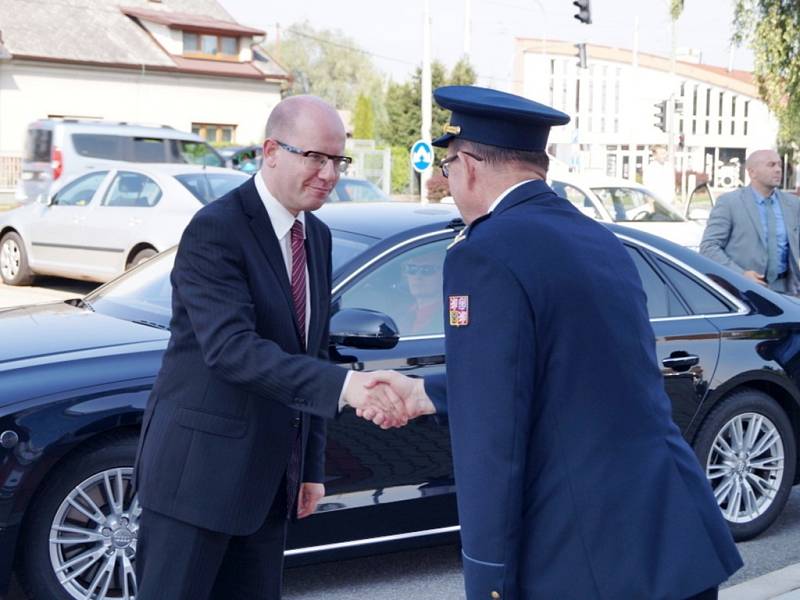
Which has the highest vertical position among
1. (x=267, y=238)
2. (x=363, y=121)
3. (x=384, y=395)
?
(x=363, y=121)

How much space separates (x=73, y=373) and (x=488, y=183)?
2.45 metres

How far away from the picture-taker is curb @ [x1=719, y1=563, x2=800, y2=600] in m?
4.98

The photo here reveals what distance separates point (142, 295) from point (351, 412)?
1.29 metres

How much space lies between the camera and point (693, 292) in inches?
236

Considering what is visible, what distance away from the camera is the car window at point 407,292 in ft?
16.9

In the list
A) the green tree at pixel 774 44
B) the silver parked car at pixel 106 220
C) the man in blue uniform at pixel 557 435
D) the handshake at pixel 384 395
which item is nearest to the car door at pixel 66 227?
Answer: the silver parked car at pixel 106 220

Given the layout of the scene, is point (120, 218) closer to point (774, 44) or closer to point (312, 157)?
point (774, 44)

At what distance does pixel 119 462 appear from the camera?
4.58 meters

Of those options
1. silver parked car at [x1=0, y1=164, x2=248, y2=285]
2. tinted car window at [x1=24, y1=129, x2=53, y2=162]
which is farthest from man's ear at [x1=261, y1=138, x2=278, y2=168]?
tinted car window at [x1=24, y1=129, x2=53, y2=162]

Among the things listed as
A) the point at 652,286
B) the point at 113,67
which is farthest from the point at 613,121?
the point at 652,286

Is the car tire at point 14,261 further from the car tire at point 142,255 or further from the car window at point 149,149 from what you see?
the car window at point 149,149

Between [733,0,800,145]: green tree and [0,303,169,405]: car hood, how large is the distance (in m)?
16.4

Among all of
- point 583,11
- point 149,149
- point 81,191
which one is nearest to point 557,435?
point 81,191

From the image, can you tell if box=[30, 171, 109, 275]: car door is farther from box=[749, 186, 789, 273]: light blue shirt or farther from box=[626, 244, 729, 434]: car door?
box=[626, 244, 729, 434]: car door
